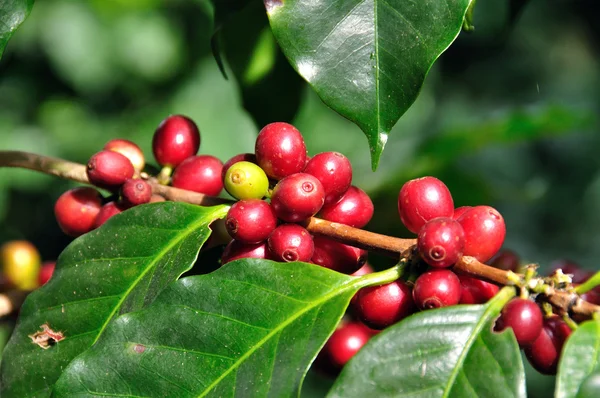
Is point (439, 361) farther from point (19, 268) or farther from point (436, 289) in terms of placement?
point (19, 268)

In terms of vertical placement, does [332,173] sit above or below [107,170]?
above

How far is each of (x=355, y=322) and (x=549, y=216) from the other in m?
3.16

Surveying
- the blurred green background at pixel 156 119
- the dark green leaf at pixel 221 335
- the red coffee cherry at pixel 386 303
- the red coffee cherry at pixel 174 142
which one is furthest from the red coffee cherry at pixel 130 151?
the blurred green background at pixel 156 119

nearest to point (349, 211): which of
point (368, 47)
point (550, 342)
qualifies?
point (368, 47)

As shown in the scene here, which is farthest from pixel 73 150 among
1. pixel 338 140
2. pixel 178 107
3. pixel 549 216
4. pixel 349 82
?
pixel 349 82

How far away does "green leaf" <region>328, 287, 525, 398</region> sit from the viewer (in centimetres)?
111

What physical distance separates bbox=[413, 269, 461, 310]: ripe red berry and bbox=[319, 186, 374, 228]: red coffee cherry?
23 cm

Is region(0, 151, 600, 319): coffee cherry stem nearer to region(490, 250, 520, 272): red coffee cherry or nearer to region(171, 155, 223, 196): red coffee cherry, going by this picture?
region(171, 155, 223, 196): red coffee cherry

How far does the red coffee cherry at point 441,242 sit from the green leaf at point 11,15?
2.43 feet

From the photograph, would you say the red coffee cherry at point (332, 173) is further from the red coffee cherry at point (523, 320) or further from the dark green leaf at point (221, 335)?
the red coffee cherry at point (523, 320)

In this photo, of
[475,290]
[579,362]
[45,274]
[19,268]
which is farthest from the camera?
[19,268]

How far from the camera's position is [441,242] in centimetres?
121

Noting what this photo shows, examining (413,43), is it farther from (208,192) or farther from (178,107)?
(178,107)

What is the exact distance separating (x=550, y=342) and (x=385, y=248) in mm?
297
